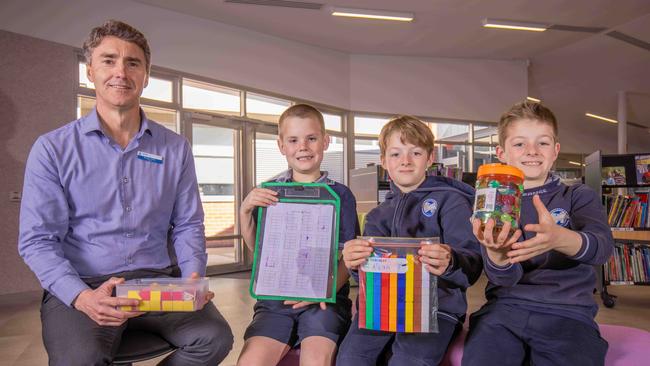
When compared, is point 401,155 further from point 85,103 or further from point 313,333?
point 85,103

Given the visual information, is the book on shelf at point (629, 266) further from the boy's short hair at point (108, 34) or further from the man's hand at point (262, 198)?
the boy's short hair at point (108, 34)

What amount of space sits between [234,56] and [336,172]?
330 cm

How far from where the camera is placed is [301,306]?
6.11 ft

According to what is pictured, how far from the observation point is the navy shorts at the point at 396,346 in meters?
1.59

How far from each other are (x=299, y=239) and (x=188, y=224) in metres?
0.51

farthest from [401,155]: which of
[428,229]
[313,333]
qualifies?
[313,333]

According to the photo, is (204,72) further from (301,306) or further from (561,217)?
(561,217)

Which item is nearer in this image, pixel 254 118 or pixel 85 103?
pixel 85 103

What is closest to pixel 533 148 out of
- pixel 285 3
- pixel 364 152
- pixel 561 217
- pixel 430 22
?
pixel 561 217

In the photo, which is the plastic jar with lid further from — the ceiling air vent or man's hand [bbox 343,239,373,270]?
the ceiling air vent

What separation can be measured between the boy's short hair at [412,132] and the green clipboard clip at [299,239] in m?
0.33

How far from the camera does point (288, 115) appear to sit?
82.8 inches

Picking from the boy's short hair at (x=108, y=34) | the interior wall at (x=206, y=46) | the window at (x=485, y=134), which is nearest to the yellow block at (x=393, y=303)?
the boy's short hair at (x=108, y=34)

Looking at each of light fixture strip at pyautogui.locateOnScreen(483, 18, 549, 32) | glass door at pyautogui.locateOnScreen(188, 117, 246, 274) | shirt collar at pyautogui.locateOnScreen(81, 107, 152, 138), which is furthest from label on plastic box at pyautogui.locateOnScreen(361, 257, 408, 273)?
light fixture strip at pyautogui.locateOnScreen(483, 18, 549, 32)
